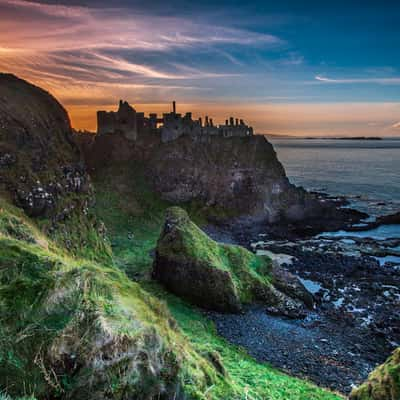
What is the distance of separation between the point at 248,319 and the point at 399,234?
40.9 m

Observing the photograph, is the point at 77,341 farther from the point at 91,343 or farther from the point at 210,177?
the point at 210,177

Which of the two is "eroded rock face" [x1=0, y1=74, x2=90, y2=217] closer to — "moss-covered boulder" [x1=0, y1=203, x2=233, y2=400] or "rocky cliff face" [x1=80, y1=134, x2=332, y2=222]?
"moss-covered boulder" [x1=0, y1=203, x2=233, y2=400]

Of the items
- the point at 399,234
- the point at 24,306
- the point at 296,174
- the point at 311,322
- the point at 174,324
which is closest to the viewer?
the point at 24,306

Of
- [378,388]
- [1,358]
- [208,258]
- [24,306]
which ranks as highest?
[24,306]

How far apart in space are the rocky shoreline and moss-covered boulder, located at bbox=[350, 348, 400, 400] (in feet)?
39.2

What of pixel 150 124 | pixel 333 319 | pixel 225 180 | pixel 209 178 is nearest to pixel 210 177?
pixel 209 178

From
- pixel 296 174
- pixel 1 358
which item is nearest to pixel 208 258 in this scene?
pixel 1 358

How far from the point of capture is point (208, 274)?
29.4 meters

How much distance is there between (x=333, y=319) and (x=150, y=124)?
166 feet

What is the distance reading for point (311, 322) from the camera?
2881 centimetres

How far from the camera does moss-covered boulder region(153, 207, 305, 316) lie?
95.5ft

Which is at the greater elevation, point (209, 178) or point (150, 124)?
point (150, 124)

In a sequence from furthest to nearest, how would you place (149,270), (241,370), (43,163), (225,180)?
(225,180), (149,270), (43,163), (241,370)

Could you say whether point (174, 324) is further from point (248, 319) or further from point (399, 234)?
point (399, 234)
